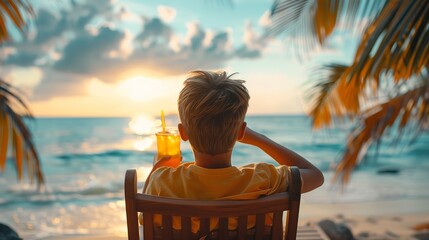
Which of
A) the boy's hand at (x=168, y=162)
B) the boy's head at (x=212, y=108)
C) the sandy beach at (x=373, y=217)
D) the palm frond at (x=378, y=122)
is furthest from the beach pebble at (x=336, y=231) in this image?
the boy's head at (x=212, y=108)

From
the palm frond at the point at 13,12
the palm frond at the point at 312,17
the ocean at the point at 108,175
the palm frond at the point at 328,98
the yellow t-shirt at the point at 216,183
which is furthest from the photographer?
the ocean at the point at 108,175

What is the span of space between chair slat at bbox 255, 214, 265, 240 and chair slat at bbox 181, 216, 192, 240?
0.19m

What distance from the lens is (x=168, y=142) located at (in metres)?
1.56

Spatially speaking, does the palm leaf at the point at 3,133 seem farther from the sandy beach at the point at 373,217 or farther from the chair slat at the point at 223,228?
the chair slat at the point at 223,228

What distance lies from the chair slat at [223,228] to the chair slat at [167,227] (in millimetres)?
137

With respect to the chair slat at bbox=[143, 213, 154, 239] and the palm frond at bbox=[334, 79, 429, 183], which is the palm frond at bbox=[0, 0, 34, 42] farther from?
the palm frond at bbox=[334, 79, 429, 183]

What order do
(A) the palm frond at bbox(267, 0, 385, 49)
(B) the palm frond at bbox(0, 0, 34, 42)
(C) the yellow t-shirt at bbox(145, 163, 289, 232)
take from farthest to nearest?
(A) the palm frond at bbox(267, 0, 385, 49) < (B) the palm frond at bbox(0, 0, 34, 42) < (C) the yellow t-shirt at bbox(145, 163, 289, 232)

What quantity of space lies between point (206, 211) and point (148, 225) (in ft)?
0.59

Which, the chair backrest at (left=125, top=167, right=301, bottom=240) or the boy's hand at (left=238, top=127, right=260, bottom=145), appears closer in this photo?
the chair backrest at (left=125, top=167, right=301, bottom=240)

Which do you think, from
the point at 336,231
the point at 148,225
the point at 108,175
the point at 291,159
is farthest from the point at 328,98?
the point at 108,175

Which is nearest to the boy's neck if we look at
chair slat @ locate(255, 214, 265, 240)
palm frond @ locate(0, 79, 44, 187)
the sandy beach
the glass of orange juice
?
the glass of orange juice

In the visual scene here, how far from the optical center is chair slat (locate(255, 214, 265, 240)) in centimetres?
136

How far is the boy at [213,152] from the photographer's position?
1373 mm

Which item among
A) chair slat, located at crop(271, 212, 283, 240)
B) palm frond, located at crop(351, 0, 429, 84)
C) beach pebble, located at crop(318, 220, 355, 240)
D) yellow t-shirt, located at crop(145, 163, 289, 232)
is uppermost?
palm frond, located at crop(351, 0, 429, 84)
